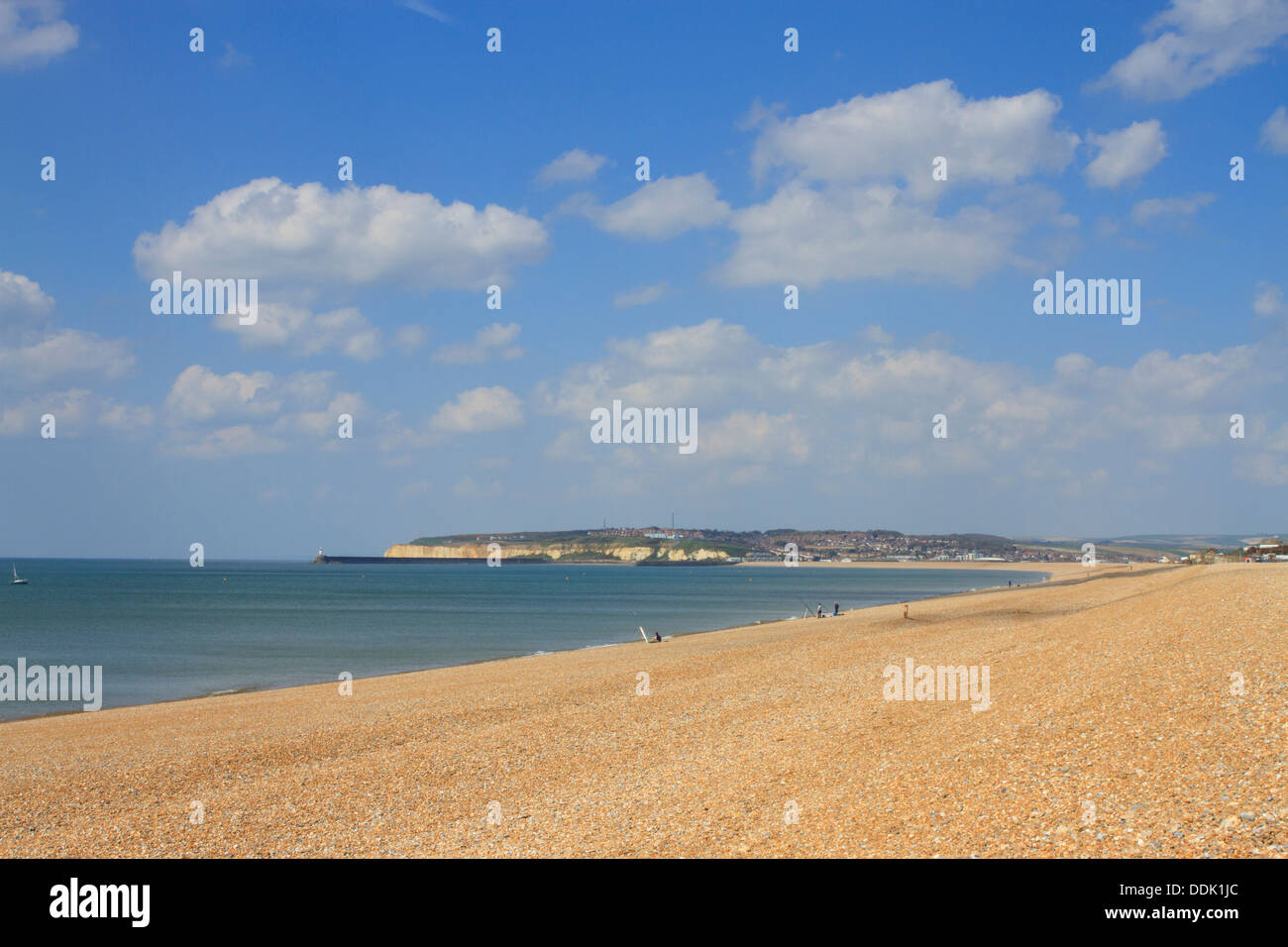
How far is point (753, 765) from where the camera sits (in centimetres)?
1407

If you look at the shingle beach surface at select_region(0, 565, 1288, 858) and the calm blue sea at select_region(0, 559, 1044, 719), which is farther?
the calm blue sea at select_region(0, 559, 1044, 719)

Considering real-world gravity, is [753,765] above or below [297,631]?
above

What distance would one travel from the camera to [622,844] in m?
10.6

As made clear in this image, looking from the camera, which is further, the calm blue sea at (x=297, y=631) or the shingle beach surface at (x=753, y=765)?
the calm blue sea at (x=297, y=631)

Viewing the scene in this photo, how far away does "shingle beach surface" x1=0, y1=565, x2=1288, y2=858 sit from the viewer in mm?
9586

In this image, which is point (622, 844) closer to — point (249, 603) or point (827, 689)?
point (827, 689)

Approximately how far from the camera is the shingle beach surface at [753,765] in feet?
31.4

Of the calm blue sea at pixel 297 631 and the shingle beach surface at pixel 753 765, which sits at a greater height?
the shingle beach surface at pixel 753 765

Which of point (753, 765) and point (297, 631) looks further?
point (297, 631)

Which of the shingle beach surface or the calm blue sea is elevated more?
the shingle beach surface
